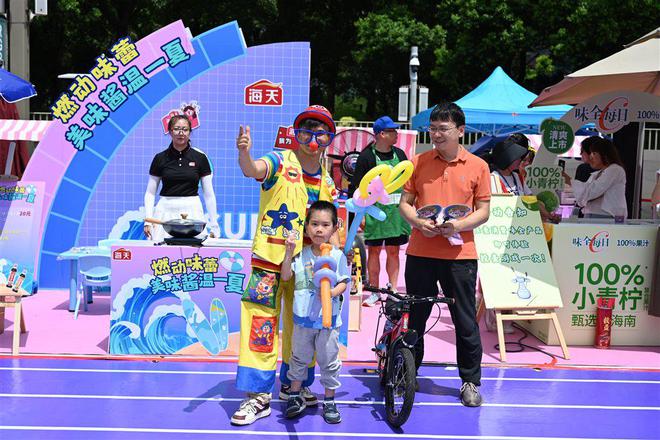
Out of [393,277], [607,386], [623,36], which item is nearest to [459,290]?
[607,386]

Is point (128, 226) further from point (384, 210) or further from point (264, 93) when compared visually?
point (384, 210)

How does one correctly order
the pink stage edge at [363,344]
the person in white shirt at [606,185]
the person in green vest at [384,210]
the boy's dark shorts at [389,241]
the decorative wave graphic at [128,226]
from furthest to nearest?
the decorative wave graphic at [128,226]
the boy's dark shorts at [389,241]
the person in green vest at [384,210]
the person in white shirt at [606,185]
the pink stage edge at [363,344]

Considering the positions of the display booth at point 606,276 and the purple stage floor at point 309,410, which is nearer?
the purple stage floor at point 309,410

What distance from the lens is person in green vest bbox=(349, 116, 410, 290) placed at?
7.51m

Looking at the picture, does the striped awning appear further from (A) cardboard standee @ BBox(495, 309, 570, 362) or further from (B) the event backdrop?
(A) cardboard standee @ BBox(495, 309, 570, 362)

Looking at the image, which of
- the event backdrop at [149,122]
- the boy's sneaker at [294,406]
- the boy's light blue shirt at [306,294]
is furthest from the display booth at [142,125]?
the boy's light blue shirt at [306,294]

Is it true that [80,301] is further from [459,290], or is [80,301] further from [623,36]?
[623,36]

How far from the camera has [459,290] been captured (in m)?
4.82

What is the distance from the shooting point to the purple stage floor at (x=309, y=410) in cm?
443

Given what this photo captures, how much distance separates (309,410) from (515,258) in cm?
244

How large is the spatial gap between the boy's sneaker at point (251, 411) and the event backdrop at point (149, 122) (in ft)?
13.7

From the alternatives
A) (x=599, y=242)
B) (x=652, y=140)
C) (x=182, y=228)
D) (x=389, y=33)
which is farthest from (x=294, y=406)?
(x=389, y=33)

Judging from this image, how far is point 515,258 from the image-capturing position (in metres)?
6.29

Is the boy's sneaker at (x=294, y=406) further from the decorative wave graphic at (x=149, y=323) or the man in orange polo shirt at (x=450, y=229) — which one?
the decorative wave graphic at (x=149, y=323)
